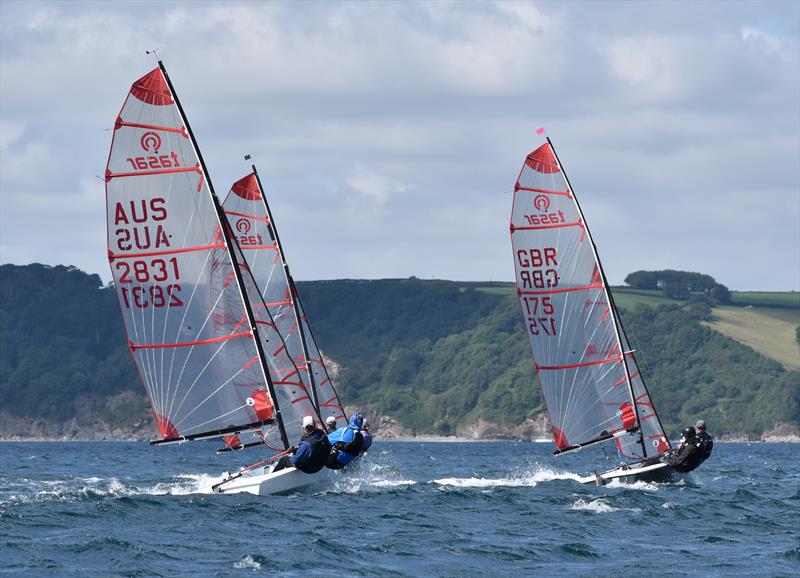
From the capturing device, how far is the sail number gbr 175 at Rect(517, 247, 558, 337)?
4338cm

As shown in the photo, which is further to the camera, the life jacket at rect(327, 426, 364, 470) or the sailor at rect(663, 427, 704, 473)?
the sailor at rect(663, 427, 704, 473)

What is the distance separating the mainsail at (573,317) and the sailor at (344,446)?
780 cm

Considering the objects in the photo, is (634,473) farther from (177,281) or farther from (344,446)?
(177,281)

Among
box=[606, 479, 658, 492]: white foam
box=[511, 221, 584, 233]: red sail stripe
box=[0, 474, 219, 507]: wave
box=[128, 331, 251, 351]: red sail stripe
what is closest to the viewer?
box=[128, 331, 251, 351]: red sail stripe

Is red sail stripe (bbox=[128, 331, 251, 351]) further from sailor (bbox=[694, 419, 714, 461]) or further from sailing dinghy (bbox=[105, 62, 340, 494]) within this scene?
sailor (bbox=[694, 419, 714, 461])

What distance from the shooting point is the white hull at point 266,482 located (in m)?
36.3

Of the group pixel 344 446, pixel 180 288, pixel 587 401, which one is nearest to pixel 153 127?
pixel 180 288

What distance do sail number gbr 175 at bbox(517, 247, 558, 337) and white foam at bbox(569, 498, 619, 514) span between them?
6610 mm

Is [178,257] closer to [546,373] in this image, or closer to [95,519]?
[95,519]

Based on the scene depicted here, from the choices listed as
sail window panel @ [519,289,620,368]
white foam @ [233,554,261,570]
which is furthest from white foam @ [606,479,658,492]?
white foam @ [233,554,261,570]

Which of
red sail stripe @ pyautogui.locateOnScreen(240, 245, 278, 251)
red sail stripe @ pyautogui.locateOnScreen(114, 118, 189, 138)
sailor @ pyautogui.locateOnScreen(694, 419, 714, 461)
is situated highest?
red sail stripe @ pyautogui.locateOnScreen(114, 118, 189, 138)

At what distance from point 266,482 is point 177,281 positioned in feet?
16.5

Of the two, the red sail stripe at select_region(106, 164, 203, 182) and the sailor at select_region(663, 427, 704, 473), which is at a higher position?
the red sail stripe at select_region(106, 164, 203, 182)

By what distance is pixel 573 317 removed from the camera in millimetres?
43562
